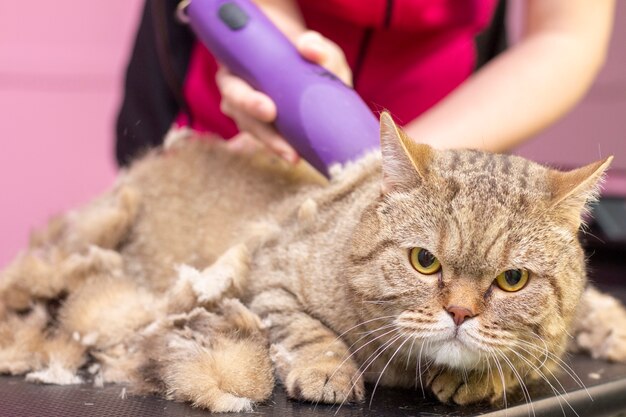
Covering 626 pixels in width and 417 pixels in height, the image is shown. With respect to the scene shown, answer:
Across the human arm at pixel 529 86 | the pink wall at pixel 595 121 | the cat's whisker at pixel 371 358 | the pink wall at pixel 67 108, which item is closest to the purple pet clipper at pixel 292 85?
the human arm at pixel 529 86

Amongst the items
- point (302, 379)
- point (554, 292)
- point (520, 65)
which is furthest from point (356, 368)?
point (520, 65)

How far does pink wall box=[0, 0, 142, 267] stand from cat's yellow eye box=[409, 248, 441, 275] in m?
1.94

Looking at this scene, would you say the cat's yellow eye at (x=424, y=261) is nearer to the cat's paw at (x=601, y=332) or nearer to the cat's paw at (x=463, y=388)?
the cat's paw at (x=463, y=388)

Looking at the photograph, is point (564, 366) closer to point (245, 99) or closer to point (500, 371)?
point (500, 371)

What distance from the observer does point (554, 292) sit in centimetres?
81

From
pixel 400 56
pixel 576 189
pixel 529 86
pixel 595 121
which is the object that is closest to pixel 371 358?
pixel 576 189

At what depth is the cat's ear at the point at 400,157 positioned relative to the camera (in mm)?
825

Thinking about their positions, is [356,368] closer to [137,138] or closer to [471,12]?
[471,12]

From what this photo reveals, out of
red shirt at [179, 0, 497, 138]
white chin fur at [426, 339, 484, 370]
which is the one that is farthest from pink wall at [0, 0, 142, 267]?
white chin fur at [426, 339, 484, 370]

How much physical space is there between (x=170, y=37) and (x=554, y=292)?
1.15m

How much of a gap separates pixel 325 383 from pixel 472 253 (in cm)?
22

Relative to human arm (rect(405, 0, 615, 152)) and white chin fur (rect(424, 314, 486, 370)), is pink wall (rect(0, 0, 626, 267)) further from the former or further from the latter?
white chin fur (rect(424, 314, 486, 370))

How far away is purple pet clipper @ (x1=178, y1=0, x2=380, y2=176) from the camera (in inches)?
41.5

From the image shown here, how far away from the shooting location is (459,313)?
763mm
